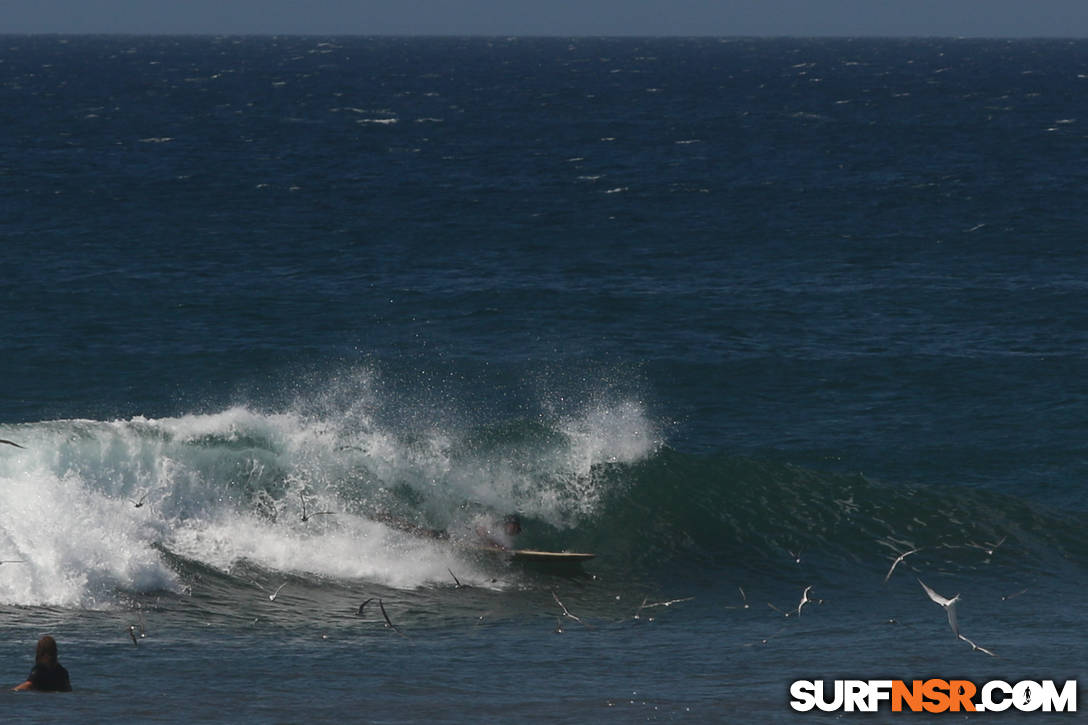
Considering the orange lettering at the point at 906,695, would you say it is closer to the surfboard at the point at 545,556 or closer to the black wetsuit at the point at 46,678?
the surfboard at the point at 545,556

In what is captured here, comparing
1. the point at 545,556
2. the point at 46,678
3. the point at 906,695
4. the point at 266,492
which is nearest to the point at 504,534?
the point at 545,556

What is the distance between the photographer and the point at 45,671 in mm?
17719

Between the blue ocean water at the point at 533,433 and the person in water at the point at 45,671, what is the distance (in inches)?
19.5

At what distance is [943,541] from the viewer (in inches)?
1175

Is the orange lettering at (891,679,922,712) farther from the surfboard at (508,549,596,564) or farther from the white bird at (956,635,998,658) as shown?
the surfboard at (508,549,596,564)

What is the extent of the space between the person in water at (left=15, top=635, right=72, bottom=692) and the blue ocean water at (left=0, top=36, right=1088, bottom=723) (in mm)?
495

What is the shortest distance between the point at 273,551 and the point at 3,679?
8.36 metres

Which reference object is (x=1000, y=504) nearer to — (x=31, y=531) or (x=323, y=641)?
(x=323, y=641)

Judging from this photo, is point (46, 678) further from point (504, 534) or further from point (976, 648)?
point (976, 648)

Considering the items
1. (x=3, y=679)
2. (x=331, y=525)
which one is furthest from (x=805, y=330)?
(x=3, y=679)

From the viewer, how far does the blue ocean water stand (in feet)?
70.0

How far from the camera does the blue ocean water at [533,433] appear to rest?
21.3m

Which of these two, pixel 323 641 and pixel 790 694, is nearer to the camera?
pixel 790 694

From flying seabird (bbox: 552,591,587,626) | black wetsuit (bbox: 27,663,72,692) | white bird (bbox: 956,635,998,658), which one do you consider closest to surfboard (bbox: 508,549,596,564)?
flying seabird (bbox: 552,591,587,626)
